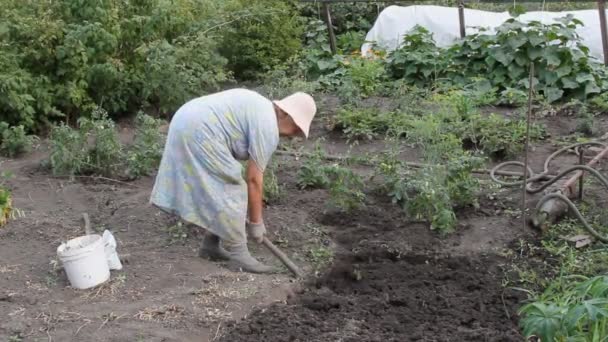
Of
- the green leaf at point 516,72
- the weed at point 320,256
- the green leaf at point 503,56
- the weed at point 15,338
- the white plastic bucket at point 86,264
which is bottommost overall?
the green leaf at point 516,72

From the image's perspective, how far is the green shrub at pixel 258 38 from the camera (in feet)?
35.4

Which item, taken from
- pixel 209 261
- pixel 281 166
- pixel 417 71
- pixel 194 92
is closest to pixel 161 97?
pixel 194 92

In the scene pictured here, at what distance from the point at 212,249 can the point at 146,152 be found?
191cm

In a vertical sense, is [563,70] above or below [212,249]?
below

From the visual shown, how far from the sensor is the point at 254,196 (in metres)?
5.64

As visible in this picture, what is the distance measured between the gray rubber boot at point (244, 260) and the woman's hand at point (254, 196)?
0.14m

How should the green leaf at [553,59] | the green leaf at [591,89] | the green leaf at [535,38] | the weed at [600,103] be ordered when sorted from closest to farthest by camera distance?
the weed at [600,103], the green leaf at [591,89], the green leaf at [553,59], the green leaf at [535,38]

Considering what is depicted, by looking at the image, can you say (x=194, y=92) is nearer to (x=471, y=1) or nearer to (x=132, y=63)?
(x=132, y=63)

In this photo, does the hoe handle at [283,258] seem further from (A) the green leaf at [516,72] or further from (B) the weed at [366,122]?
(A) the green leaf at [516,72]

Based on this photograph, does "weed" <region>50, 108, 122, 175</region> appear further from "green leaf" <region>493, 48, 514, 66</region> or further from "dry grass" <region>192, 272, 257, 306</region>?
"green leaf" <region>493, 48, 514, 66</region>

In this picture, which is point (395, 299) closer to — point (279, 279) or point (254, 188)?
point (279, 279)

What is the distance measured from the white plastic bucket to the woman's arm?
98 cm

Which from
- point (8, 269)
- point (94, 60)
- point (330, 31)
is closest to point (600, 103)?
point (330, 31)

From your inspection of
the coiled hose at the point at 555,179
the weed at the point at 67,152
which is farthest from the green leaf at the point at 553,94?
the weed at the point at 67,152
